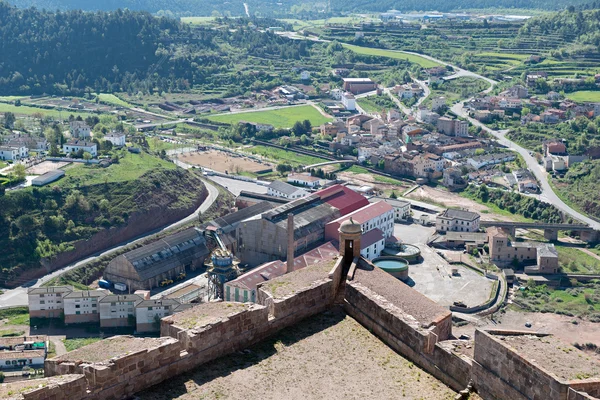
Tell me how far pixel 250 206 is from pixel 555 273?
16.4 metres

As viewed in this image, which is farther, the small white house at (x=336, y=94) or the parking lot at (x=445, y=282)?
the small white house at (x=336, y=94)

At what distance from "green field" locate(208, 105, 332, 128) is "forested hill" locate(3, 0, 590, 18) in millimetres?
74330

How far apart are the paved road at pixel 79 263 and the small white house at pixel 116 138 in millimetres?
8317

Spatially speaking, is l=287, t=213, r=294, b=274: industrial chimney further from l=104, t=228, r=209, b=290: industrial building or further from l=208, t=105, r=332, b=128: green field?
l=208, t=105, r=332, b=128: green field

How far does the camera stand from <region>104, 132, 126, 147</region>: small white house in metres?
58.5

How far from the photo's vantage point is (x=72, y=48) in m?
90.8

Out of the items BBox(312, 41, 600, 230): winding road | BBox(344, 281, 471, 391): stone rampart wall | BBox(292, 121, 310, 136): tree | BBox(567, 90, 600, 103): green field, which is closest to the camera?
BBox(344, 281, 471, 391): stone rampart wall

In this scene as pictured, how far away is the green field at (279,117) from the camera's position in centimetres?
7206

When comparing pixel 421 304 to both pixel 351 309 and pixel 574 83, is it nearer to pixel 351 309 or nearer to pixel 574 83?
pixel 351 309

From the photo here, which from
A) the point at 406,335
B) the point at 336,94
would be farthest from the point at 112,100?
the point at 406,335

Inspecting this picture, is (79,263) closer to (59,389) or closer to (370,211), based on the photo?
(370,211)

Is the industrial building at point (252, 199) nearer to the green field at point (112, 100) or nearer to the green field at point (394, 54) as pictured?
the green field at point (112, 100)

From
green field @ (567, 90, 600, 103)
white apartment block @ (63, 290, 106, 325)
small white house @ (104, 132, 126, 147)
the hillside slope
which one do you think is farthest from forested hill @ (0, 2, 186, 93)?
white apartment block @ (63, 290, 106, 325)

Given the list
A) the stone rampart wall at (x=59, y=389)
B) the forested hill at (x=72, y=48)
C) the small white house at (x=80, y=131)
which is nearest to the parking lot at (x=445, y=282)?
the small white house at (x=80, y=131)
